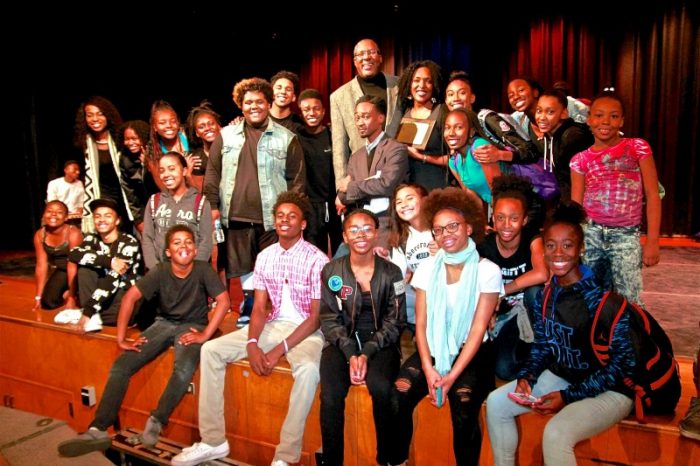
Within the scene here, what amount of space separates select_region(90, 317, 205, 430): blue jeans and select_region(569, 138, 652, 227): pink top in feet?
7.73

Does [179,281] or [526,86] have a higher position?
[526,86]

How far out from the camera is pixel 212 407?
2.94 m

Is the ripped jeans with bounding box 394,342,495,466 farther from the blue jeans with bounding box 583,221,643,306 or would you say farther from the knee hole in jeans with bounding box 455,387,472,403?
the blue jeans with bounding box 583,221,643,306

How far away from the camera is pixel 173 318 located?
3.38m

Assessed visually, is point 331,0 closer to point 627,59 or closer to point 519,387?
point 627,59

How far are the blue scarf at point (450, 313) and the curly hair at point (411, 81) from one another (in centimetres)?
137

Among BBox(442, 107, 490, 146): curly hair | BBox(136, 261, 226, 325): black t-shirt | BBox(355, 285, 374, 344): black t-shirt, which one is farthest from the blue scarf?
BBox(136, 261, 226, 325): black t-shirt

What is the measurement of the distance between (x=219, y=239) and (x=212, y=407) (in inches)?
48.9

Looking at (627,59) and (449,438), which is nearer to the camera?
(449,438)

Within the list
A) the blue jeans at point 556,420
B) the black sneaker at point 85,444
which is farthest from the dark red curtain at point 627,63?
the black sneaker at point 85,444

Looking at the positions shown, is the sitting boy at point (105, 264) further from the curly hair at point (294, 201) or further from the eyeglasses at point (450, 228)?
the eyeglasses at point (450, 228)

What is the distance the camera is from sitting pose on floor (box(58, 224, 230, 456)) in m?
3.16

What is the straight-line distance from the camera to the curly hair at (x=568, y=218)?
239cm

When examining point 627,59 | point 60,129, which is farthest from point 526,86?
point 60,129
